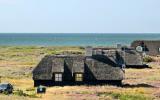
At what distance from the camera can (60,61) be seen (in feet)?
188

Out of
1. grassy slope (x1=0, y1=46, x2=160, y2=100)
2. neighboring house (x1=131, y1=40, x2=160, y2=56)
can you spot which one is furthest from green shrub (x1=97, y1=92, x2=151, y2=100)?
neighboring house (x1=131, y1=40, x2=160, y2=56)

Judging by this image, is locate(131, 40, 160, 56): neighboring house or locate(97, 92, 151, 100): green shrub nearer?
locate(97, 92, 151, 100): green shrub

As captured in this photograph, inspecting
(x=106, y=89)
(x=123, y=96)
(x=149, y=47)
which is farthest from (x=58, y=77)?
(x=149, y=47)

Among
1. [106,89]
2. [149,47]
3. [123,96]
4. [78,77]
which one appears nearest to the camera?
[123,96]

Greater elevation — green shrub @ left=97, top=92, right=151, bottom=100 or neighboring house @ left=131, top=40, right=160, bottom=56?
neighboring house @ left=131, top=40, right=160, bottom=56

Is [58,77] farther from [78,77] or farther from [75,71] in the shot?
[78,77]

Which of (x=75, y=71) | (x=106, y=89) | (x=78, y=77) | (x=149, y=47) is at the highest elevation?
(x=75, y=71)

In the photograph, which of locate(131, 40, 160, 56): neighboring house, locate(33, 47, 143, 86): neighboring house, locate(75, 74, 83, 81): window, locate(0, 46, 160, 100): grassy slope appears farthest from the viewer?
locate(131, 40, 160, 56): neighboring house

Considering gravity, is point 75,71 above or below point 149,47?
above

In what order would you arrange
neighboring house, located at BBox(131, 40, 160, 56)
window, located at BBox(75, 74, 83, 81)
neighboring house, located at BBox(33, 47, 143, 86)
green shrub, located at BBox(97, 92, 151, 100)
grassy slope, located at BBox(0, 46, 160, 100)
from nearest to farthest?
green shrub, located at BBox(97, 92, 151, 100)
grassy slope, located at BBox(0, 46, 160, 100)
neighboring house, located at BBox(33, 47, 143, 86)
window, located at BBox(75, 74, 83, 81)
neighboring house, located at BBox(131, 40, 160, 56)

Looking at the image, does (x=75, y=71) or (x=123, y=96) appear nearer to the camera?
(x=123, y=96)

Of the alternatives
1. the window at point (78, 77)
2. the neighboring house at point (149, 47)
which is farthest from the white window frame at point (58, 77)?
the neighboring house at point (149, 47)

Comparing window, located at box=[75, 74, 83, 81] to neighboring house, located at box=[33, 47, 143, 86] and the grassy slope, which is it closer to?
neighboring house, located at box=[33, 47, 143, 86]

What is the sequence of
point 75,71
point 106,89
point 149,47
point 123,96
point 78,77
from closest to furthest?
1. point 123,96
2. point 106,89
3. point 75,71
4. point 78,77
5. point 149,47
